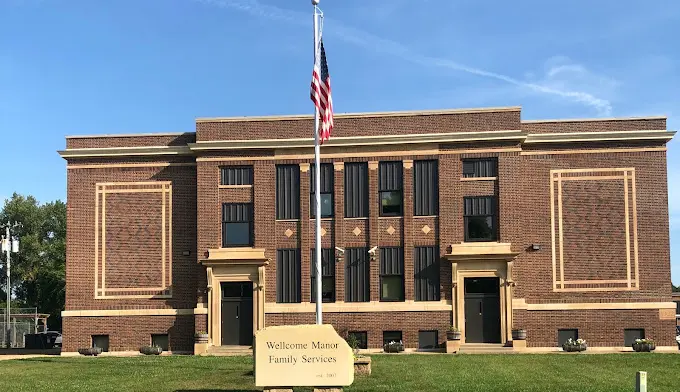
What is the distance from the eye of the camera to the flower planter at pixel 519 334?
103ft

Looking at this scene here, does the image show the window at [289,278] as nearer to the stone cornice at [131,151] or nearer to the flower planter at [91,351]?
the stone cornice at [131,151]

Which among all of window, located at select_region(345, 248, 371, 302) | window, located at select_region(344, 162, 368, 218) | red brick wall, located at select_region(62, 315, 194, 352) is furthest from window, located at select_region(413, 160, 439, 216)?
red brick wall, located at select_region(62, 315, 194, 352)

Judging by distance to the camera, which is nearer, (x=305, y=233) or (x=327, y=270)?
(x=305, y=233)

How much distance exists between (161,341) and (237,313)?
3.59m

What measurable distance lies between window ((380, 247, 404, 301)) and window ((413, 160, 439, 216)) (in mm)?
1945

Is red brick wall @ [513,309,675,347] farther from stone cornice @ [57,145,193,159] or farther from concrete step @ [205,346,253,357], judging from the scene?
stone cornice @ [57,145,193,159]

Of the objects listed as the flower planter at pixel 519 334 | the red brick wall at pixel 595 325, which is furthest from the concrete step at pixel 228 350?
the red brick wall at pixel 595 325

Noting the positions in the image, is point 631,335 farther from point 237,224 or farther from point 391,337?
point 237,224

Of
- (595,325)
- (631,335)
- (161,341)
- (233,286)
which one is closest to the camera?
(631,335)

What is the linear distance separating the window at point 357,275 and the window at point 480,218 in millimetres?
4375

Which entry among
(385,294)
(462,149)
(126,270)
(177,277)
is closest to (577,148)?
(462,149)

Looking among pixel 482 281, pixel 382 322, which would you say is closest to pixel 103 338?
pixel 382 322

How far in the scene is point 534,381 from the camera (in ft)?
64.4

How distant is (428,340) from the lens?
32.5 m
